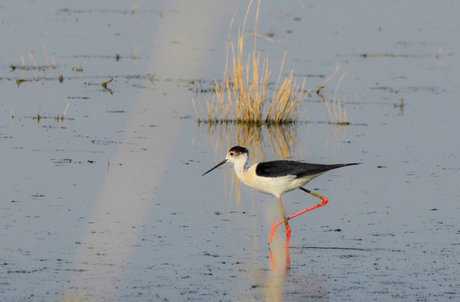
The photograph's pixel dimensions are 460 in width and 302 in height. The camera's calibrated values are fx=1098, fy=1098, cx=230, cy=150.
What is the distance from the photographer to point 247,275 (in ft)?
25.5

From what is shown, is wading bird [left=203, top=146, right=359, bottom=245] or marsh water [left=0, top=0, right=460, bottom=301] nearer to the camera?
marsh water [left=0, top=0, right=460, bottom=301]

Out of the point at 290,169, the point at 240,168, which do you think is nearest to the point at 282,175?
the point at 290,169

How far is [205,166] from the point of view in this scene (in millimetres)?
11664

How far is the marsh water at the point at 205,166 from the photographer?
7711mm

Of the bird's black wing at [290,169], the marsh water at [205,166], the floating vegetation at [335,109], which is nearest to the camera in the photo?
the marsh water at [205,166]

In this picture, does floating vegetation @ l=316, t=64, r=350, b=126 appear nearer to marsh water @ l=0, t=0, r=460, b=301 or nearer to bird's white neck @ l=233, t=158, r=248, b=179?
marsh water @ l=0, t=0, r=460, b=301

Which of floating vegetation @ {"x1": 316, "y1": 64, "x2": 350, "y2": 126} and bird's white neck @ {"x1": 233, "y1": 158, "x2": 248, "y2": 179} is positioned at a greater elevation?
floating vegetation @ {"x1": 316, "y1": 64, "x2": 350, "y2": 126}

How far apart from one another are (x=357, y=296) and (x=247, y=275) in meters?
0.88

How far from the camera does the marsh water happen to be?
7.71 meters

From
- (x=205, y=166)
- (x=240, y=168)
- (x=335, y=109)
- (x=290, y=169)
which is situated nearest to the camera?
(x=290, y=169)

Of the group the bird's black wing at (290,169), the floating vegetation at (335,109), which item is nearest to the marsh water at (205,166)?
the floating vegetation at (335,109)

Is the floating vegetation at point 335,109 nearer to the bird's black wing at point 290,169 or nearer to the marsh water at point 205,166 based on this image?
the marsh water at point 205,166

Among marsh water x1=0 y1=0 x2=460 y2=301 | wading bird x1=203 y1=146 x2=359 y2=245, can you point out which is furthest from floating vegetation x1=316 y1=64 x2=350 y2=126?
wading bird x1=203 y1=146 x2=359 y2=245

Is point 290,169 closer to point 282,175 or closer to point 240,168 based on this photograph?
point 282,175
